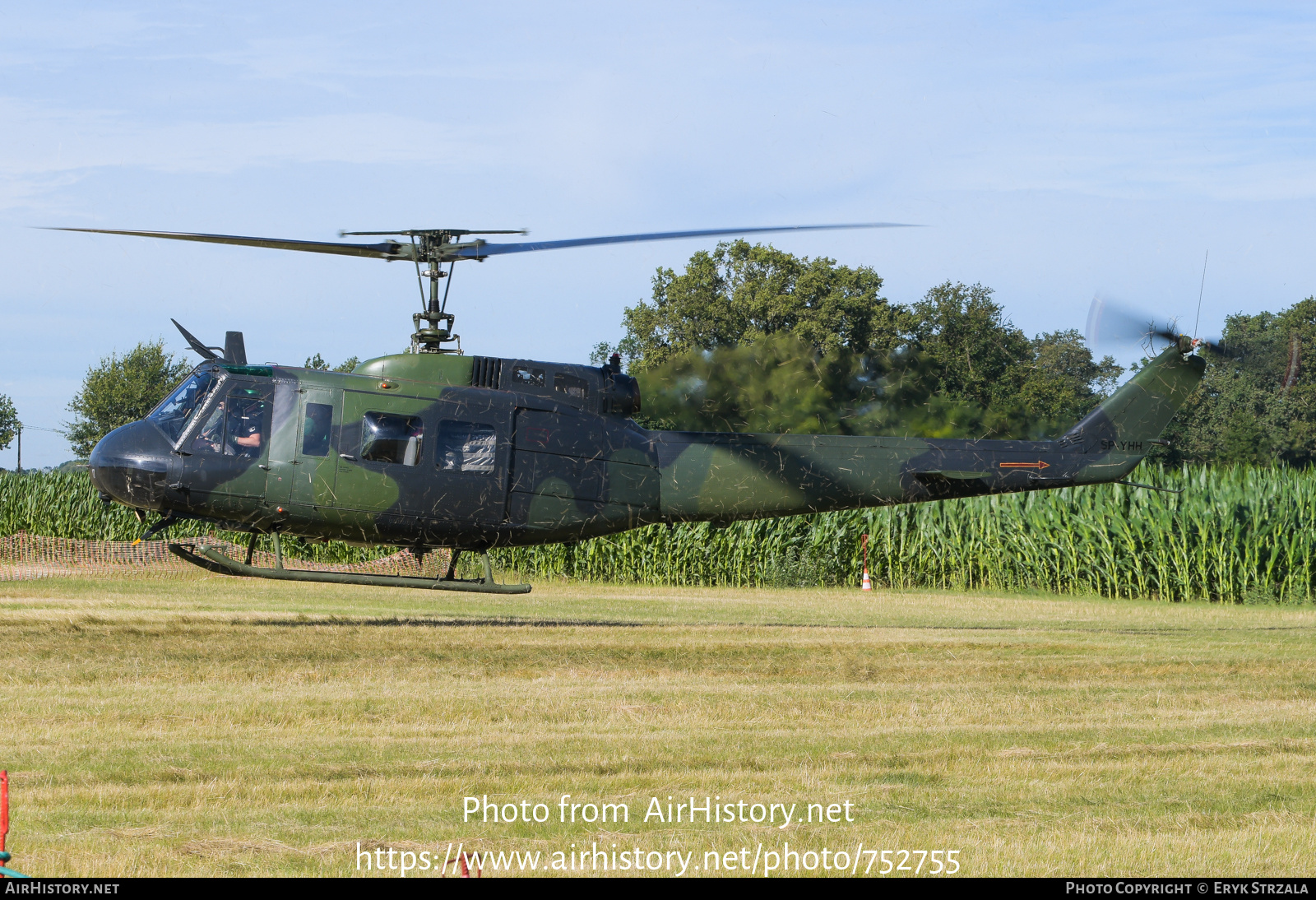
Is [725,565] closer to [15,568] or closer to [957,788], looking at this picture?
[15,568]

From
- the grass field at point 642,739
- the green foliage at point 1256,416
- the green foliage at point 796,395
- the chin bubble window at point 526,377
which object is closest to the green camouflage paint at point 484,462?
the chin bubble window at point 526,377

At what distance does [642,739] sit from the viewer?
333 inches

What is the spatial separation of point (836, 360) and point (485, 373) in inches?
172

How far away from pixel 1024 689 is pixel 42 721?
7.54 m

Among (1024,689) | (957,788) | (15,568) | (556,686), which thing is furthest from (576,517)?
(15,568)

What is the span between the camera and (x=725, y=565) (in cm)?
3006

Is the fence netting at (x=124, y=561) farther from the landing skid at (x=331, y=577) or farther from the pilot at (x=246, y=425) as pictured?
the pilot at (x=246, y=425)

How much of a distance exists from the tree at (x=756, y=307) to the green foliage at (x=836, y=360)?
0.06 m

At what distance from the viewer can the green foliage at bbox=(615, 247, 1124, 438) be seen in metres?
15.4

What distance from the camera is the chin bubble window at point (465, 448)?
13.9 metres

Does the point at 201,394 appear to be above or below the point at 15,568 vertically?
above

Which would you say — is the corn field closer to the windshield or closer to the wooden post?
the windshield

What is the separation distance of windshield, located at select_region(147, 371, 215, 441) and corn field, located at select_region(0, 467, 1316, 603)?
1650 centimetres
